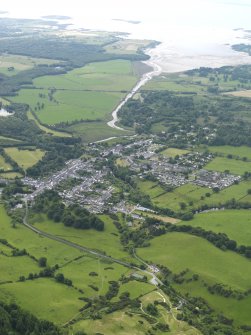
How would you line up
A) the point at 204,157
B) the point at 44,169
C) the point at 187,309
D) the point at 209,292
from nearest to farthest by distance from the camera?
1. the point at 187,309
2. the point at 209,292
3. the point at 44,169
4. the point at 204,157

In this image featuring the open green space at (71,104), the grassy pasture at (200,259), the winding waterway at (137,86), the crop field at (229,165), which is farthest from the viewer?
the open green space at (71,104)

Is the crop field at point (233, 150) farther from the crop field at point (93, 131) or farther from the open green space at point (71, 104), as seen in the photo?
the open green space at point (71, 104)

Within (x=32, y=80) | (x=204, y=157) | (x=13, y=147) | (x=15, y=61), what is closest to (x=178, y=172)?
(x=204, y=157)

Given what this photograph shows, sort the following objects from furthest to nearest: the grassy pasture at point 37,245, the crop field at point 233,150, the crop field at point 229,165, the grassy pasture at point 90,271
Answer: the crop field at point 233,150
the crop field at point 229,165
the grassy pasture at point 37,245
the grassy pasture at point 90,271

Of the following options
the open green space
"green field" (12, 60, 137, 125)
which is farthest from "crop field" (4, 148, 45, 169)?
"green field" (12, 60, 137, 125)

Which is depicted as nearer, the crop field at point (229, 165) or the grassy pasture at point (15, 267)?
the grassy pasture at point (15, 267)

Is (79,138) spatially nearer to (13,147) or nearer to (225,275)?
(13,147)

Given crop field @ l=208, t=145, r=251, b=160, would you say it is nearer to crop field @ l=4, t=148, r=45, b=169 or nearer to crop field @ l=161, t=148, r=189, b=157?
crop field @ l=161, t=148, r=189, b=157

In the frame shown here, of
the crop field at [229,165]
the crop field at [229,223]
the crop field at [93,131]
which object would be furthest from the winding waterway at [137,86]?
the crop field at [229,223]
